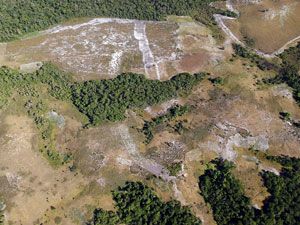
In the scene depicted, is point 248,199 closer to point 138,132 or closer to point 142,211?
point 142,211

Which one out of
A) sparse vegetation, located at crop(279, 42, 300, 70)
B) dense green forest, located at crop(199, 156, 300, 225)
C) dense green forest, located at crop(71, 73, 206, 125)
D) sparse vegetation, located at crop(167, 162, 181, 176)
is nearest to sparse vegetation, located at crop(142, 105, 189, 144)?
dense green forest, located at crop(71, 73, 206, 125)

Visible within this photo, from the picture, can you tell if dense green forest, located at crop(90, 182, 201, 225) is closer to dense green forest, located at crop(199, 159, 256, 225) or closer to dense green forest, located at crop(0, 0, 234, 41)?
dense green forest, located at crop(199, 159, 256, 225)

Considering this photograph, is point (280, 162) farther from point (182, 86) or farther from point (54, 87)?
point (54, 87)

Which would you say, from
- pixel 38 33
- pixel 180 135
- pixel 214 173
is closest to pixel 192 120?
pixel 180 135

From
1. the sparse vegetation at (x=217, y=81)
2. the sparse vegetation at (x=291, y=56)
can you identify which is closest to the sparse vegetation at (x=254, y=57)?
the sparse vegetation at (x=291, y=56)

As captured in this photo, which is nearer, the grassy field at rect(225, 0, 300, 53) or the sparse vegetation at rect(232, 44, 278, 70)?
the sparse vegetation at rect(232, 44, 278, 70)

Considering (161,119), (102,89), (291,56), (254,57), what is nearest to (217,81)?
(254,57)

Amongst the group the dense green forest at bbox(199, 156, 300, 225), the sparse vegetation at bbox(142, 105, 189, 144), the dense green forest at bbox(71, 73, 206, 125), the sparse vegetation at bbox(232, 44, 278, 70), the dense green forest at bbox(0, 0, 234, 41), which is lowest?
the dense green forest at bbox(199, 156, 300, 225)
